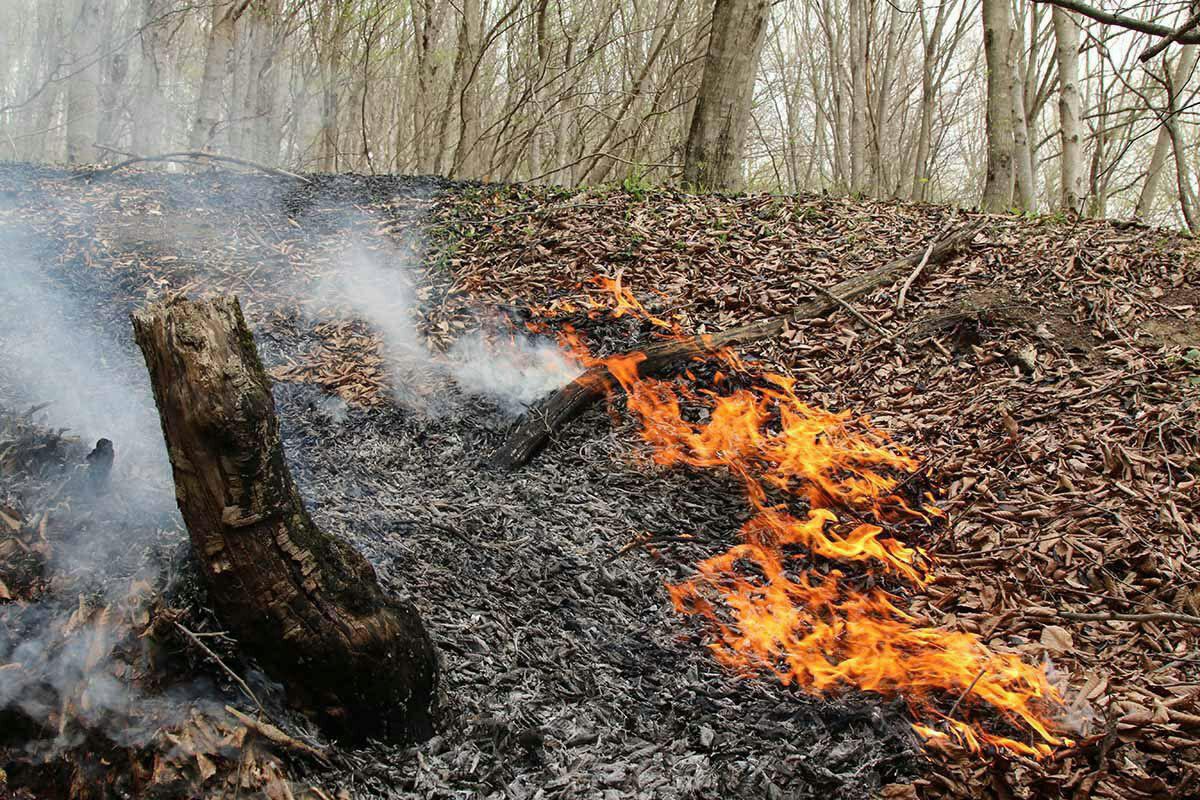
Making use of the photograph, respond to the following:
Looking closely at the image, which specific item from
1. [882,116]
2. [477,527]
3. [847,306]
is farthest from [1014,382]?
[882,116]

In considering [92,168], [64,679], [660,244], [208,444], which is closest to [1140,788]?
[208,444]

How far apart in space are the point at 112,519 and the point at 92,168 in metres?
6.37

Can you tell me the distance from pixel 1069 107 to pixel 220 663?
10779 mm

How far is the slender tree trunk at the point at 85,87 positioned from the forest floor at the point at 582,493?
4.37m

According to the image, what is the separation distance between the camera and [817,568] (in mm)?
3709

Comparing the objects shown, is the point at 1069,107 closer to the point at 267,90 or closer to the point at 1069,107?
the point at 1069,107

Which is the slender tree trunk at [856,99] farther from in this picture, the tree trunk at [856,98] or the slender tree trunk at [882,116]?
the slender tree trunk at [882,116]

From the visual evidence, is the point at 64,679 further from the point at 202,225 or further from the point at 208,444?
the point at 202,225

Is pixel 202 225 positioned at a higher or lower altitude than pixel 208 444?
higher

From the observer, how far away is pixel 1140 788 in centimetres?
241

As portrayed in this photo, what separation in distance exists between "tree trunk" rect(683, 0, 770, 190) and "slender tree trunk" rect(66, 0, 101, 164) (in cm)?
871

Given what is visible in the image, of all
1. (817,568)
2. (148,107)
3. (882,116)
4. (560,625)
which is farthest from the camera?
(882,116)

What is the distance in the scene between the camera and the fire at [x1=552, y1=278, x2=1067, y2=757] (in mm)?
2861

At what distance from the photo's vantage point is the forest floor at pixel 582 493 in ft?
8.09
